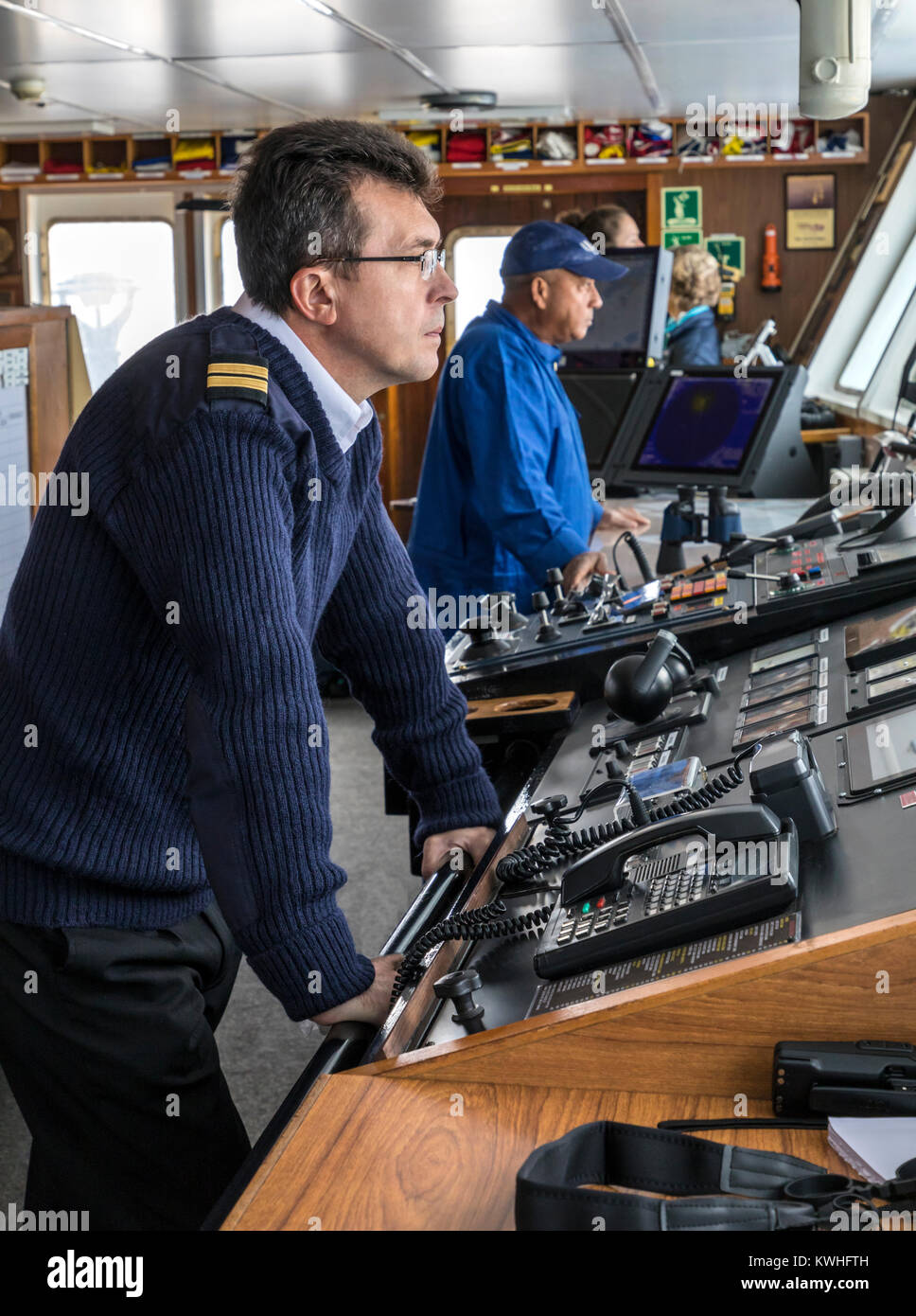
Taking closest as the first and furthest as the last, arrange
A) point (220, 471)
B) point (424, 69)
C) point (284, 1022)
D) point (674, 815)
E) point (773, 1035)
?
point (773, 1035) → point (220, 471) → point (674, 815) → point (284, 1022) → point (424, 69)

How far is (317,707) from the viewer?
1.29m

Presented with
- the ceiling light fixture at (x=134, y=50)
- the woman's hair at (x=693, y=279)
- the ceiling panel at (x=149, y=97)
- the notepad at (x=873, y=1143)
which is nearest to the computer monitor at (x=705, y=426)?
the woman's hair at (x=693, y=279)

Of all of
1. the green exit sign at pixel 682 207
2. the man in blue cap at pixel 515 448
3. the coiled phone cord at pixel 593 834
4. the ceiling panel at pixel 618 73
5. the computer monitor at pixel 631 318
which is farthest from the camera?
the green exit sign at pixel 682 207

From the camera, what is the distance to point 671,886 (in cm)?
125

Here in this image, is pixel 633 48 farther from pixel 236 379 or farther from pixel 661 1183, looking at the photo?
pixel 661 1183

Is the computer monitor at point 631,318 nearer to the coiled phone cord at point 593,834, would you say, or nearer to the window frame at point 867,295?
the window frame at point 867,295

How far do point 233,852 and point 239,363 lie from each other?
445mm

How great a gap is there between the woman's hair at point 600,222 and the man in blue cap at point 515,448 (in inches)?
43.2

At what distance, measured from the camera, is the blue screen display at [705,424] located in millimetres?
4172

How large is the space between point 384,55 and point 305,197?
4823mm

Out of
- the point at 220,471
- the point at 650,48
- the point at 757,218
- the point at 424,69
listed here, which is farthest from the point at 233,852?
the point at 757,218

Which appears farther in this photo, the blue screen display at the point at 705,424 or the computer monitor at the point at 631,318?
the computer monitor at the point at 631,318

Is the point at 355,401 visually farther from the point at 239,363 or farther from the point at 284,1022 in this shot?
the point at 284,1022

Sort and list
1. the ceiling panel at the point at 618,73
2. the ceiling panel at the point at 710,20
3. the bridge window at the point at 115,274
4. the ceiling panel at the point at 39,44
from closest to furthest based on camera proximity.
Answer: the ceiling panel at the point at 710,20 < the ceiling panel at the point at 39,44 < the ceiling panel at the point at 618,73 < the bridge window at the point at 115,274
